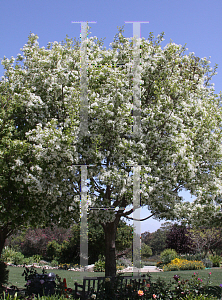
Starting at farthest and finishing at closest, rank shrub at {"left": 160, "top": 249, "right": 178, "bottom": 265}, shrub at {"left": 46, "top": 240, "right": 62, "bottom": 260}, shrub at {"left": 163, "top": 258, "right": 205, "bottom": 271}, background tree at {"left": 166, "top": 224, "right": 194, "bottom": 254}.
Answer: background tree at {"left": 166, "top": 224, "right": 194, "bottom": 254}
shrub at {"left": 46, "top": 240, "right": 62, "bottom": 260}
shrub at {"left": 160, "top": 249, "right": 178, "bottom": 265}
shrub at {"left": 163, "top": 258, "right": 205, "bottom": 271}

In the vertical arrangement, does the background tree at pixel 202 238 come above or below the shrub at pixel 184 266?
above

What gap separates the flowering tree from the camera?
905 cm

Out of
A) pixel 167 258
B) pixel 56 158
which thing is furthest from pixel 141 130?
pixel 167 258

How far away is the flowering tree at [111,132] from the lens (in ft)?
29.7

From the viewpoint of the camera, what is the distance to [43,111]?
10.5 m

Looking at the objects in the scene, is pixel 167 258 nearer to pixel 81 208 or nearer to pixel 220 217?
pixel 220 217

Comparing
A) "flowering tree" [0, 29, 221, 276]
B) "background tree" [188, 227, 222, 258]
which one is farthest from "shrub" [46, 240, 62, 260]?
"flowering tree" [0, 29, 221, 276]

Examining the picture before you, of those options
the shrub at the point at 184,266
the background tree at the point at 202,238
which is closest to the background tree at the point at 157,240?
the background tree at the point at 202,238

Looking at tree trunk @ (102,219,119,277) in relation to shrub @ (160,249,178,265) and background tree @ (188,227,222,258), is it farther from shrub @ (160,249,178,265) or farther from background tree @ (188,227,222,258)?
background tree @ (188,227,222,258)

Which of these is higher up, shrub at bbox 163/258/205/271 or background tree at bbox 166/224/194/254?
background tree at bbox 166/224/194/254

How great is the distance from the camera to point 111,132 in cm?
969

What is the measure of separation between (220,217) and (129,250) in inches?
795

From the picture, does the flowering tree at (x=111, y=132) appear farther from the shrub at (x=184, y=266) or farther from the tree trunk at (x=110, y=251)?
the shrub at (x=184, y=266)

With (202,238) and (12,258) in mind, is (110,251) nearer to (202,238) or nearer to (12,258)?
(12,258)
